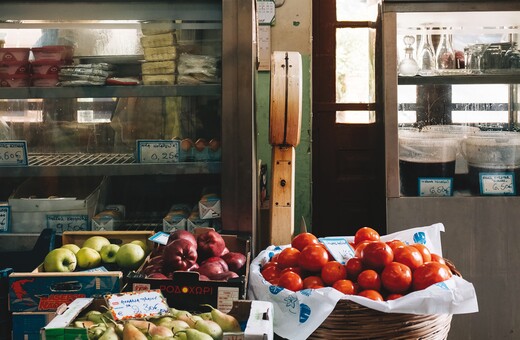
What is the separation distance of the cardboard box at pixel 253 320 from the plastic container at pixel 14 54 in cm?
164

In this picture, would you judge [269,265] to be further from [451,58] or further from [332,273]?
[451,58]

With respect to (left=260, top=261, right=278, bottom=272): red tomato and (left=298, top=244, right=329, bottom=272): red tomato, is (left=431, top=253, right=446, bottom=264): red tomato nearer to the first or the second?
(left=298, top=244, right=329, bottom=272): red tomato

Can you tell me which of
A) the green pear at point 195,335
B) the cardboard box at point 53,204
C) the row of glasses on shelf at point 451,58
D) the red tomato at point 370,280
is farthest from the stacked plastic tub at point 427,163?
the green pear at point 195,335

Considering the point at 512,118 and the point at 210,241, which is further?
the point at 512,118

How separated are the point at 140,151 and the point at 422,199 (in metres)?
1.45

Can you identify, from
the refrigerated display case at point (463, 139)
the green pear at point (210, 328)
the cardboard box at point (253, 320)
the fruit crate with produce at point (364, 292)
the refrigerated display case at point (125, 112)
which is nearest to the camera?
the cardboard box at point (253, 320)

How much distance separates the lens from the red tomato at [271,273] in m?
2.60

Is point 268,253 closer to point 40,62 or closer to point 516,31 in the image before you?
point 40,62

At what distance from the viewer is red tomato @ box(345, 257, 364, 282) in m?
2.54

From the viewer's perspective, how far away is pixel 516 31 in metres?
3.74

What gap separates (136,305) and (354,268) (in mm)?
831

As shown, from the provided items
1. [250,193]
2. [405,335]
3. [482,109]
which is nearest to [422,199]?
[482,109]

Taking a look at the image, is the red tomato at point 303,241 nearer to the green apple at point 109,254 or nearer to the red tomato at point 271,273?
the red tomato at point 271,273

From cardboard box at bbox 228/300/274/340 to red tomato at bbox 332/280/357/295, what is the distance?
0.40 m
